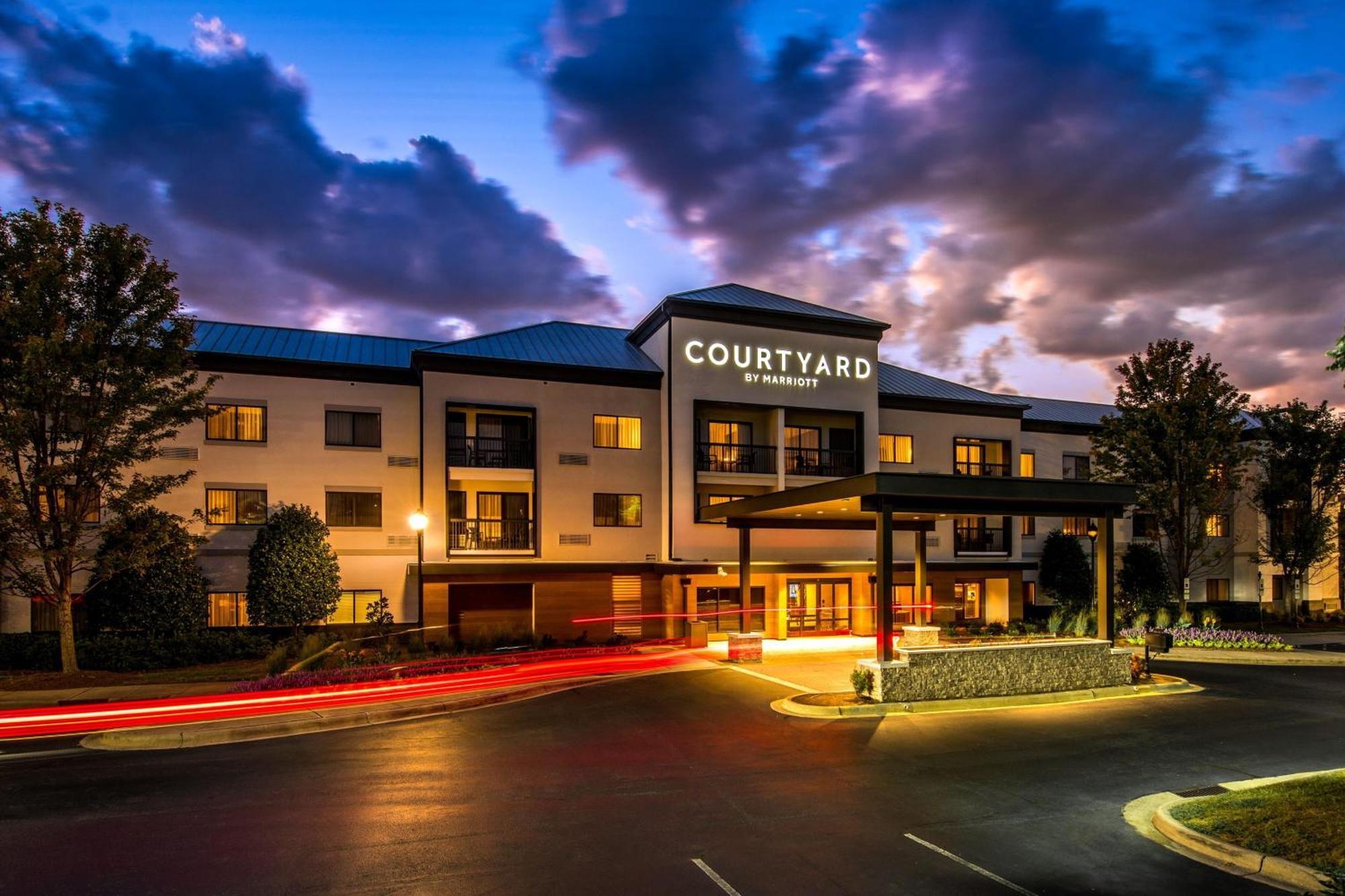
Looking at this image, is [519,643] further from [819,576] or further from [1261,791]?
[1261,791]

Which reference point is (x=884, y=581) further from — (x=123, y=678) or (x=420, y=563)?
(x=123, y=678)

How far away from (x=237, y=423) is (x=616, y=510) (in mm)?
14649

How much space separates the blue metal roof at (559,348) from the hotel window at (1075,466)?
25.1 metres

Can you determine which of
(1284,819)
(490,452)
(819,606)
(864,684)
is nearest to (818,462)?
(819,606)

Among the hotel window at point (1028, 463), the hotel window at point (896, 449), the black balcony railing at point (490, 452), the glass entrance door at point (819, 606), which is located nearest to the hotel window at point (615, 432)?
the black balcony railing at point (490, 452)

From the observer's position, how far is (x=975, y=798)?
11.0 meters

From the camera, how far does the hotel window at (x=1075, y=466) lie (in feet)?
139

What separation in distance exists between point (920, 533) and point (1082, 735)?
38.9ft

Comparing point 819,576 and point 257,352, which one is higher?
point 257,352

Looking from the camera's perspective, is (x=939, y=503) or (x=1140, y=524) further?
(x=1140, y=524)

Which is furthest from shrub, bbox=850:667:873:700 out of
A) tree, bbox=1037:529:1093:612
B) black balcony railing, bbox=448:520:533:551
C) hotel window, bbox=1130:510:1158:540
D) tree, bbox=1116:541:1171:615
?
hotel window, bbox=1130:510:1158:540

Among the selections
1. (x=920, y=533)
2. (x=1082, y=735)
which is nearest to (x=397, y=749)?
(x=1082, y=735)

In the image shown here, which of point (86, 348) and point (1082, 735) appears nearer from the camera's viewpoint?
point (1082, 735)

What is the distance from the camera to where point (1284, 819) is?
9297 mm
